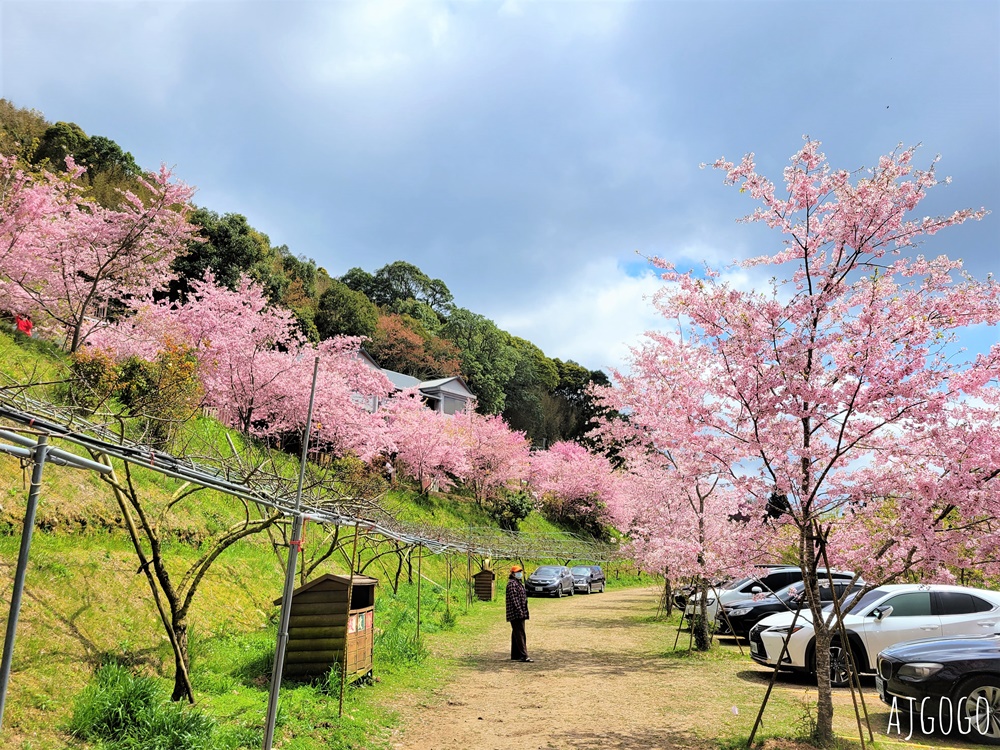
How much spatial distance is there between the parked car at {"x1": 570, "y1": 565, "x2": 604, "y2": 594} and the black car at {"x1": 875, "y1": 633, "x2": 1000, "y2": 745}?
21.9 m

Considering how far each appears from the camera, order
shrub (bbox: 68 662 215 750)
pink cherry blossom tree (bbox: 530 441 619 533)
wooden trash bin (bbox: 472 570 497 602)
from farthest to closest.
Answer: pink cherry blossom tree (bbox: 530 441 619 533), wooden trash bin (bbox: 472 570 497 602), shrub (bbox: 68 662 215 750)

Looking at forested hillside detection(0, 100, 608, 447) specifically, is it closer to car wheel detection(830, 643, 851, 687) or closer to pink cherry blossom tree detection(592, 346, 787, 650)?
pink cherry blossom tree detection(592, 346, 787, 650)

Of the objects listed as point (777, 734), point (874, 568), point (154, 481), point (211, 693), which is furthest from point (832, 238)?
point (154, 481)

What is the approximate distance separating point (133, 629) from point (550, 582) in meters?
20.8

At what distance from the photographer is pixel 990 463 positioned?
6.30 m

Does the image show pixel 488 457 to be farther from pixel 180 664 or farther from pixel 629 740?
pixel 180 664

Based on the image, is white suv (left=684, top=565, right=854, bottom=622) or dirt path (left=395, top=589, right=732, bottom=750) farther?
white suv (left=684, top=565, right=854, bottom=622)

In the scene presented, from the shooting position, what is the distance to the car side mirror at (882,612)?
9.71 metres

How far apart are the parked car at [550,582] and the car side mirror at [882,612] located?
17.1 m

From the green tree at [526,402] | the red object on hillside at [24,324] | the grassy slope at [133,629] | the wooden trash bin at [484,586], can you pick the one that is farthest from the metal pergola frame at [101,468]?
the green tree at [526,402]

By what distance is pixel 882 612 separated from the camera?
976 cm

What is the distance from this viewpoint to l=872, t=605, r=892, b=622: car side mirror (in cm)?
971

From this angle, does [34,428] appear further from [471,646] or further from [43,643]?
[471,646]

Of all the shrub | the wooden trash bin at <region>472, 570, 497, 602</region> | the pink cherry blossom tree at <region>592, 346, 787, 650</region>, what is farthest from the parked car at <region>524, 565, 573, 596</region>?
the shrub
